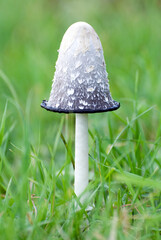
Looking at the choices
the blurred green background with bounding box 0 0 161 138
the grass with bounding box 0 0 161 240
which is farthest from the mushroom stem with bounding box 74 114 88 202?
the blurred green background with bounding box 0 0 161 138

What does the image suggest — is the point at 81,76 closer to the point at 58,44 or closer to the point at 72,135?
the point at 72,135

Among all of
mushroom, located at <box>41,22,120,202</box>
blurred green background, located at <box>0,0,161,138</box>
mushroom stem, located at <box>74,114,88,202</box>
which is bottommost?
mushroom stem, located at <box>74,114,88,202</box>

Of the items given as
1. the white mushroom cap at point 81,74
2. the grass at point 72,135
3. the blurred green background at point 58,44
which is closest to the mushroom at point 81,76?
the white mushroom cap at point 81,74

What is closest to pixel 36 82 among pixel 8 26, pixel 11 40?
pixel 11 40

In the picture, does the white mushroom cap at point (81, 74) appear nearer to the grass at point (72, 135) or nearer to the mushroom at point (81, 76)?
the mushroom at point (81, 76)

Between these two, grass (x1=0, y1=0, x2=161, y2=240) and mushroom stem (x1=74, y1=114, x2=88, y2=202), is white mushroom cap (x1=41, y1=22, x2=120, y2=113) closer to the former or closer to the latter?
mushroom stem (x1=74, y1=114, x2=88, y2=202)

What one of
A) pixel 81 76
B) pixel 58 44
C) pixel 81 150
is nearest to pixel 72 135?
Answer: pixel 81 150
